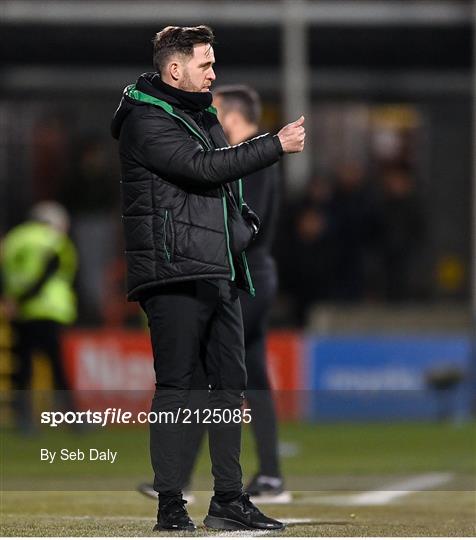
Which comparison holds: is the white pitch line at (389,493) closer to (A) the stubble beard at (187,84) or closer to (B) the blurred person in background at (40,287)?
(A) the stubble beard at (187,84)

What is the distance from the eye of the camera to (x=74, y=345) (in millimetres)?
16891

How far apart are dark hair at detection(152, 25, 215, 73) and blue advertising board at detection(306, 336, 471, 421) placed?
33.4 ft

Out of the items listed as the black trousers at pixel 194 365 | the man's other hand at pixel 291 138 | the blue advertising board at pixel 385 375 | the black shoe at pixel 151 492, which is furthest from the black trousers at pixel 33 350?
the man's other hand at pixel 291 138

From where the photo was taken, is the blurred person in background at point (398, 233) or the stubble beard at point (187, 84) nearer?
the stubble beard at point (187, 84)

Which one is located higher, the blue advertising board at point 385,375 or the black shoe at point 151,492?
the black shoe at point 151,492

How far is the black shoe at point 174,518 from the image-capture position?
20.3 feet

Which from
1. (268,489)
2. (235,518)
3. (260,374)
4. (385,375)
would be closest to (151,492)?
(268,489)

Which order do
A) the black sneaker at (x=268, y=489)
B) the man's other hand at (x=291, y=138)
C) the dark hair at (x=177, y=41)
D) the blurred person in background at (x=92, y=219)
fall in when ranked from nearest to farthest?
the man's other hand at (x=291, y=138)
the dark hair at (x=177, y=41)
the black sneaker at (x=268, y=489)
the blurred person in background at (x=92, y=219)

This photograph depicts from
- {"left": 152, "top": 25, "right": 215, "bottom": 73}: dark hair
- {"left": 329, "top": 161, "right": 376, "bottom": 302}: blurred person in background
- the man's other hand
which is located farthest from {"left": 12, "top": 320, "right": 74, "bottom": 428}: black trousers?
the man's other hand

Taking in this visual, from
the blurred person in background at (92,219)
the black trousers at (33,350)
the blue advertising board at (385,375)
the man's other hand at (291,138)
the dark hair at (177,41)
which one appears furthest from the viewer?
the blurred person in background at (92,219)

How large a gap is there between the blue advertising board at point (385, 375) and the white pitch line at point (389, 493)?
16.6ft

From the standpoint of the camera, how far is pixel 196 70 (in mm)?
6242

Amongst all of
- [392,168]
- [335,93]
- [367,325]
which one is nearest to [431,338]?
[367,325]

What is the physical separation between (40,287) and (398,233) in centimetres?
526
